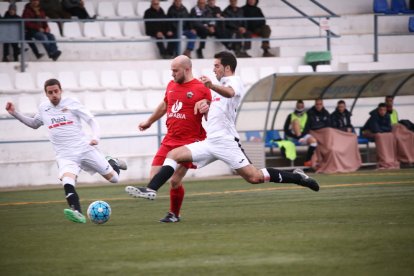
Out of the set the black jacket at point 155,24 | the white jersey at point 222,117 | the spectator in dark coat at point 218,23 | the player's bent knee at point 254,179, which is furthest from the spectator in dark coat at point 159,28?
the player's bent knee at point 254,179

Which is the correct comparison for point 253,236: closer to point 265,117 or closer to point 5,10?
point 265,117

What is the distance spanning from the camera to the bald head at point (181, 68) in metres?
12.2

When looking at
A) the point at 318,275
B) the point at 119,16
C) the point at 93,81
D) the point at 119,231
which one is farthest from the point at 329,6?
the point at 318,275

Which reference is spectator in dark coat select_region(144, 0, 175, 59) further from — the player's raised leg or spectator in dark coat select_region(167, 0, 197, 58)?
the player's raised leg

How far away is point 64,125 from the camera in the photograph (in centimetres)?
1375

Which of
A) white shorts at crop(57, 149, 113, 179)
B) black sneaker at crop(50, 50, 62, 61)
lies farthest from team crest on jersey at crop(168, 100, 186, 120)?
black sneaker at crop(50, 50, 62, 61)

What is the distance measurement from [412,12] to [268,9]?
442 cm

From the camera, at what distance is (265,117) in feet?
80.1

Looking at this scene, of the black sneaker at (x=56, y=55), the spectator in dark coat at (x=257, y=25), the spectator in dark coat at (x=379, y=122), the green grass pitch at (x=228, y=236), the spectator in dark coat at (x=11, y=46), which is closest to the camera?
the green grass pitch at (x=228, y=236)

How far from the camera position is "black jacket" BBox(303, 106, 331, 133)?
78.6 feet

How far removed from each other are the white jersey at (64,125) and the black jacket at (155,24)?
12.9 meters

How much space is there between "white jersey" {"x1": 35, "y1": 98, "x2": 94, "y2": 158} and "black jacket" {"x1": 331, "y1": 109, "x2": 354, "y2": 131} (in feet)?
37.5

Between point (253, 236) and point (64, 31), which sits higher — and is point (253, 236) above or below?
below

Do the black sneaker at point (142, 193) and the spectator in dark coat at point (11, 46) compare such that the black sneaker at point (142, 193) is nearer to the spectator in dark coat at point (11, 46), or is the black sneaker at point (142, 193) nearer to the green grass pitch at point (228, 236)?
the green grass pitch at point (228, 236)
